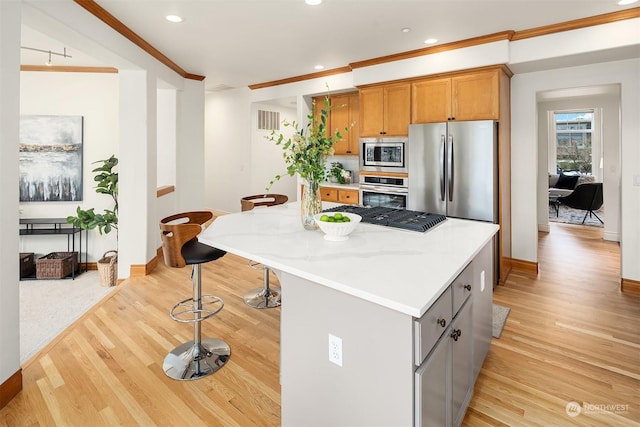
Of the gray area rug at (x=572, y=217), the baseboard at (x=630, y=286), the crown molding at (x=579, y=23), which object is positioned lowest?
the baseboard at (x=630, y=286)

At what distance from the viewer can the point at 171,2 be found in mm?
2871

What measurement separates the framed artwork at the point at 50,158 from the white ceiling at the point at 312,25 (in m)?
0.87

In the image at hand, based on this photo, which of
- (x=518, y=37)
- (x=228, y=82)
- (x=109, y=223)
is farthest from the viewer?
(x=228, y=82)

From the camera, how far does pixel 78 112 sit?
16.5 feet

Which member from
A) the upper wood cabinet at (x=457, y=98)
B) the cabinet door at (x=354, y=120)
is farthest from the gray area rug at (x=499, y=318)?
the cabinet door at (x=354, y=120)

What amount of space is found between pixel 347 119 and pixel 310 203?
354 cm

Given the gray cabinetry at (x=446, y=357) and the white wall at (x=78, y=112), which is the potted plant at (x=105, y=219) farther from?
the gray cabinetry at (x=446, y=357)

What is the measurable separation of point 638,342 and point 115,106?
642 centimetres

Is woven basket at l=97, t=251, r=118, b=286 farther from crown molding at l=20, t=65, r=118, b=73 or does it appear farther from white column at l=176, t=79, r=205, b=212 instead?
crown molding at l=20, t=65, r=118, b=73

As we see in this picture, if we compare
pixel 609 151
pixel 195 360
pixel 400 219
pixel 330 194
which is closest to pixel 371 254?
pixel 400 219

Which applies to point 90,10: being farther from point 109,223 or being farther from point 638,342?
point 638,342

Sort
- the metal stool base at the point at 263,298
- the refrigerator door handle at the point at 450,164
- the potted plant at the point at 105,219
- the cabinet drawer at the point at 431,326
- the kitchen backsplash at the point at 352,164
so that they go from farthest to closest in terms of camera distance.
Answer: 1. the kitchen backsplash at the point at 352,164
2. the potted plant at the point at 105,219
3. the refrigerator door handle at the point at 450,164
4. the metal stool base at the point at 263,298
5. the cabinet drawer at the point at 431,326

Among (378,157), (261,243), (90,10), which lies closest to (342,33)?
(378,157)

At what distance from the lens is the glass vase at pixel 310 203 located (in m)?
2.13
